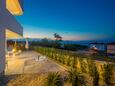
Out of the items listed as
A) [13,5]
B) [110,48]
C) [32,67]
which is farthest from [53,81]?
[110,48]

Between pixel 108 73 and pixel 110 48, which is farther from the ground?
pixel 110 48

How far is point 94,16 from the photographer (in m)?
57.0

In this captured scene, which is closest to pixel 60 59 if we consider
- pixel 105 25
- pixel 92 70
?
pixel 92 70

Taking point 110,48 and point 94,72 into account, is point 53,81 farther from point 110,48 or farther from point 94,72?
point 110,48

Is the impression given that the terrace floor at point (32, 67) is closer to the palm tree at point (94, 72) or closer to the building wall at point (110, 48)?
the palm tree at point (94, 72)

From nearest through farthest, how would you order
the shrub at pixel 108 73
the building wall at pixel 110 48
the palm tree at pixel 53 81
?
the palm tree at pixel 53 81 → the shrub at pixel 108 73 → the building wall at pixel 110 48

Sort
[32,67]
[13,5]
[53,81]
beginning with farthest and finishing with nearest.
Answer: [32,67] → [13,5] → [53,81]

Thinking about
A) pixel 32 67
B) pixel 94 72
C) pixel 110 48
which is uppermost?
pixel 110 48

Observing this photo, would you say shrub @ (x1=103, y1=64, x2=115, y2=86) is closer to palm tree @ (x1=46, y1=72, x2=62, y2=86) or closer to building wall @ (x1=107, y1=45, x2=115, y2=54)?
palm tree @ (x1=46, y1=72, x2=62, y2=86)

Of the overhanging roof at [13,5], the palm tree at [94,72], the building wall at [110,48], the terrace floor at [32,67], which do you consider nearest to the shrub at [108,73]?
the palm tree at [94,72]

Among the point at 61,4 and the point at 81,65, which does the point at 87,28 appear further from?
the point at 81,65

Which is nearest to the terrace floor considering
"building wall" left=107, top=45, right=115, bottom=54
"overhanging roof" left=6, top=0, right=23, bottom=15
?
"overhanging roof" left=6, top=0, right=23, bottom=15

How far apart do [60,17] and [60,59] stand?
28908 millimetres

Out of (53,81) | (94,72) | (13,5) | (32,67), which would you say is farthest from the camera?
(32,67)
